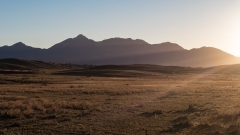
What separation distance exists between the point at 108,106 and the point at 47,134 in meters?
9.56

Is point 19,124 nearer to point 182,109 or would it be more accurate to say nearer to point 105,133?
point 105,133

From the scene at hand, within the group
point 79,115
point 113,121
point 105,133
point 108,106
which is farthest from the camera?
point 108,106

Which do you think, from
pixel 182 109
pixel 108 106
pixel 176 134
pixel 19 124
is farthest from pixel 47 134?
pixel 182 109

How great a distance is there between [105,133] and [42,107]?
869 centimetres

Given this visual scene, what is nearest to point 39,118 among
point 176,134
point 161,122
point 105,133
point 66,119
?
point 66,119

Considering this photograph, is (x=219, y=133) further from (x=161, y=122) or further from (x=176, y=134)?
(x=161, y=122)

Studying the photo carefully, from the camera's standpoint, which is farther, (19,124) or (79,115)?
(79,115)

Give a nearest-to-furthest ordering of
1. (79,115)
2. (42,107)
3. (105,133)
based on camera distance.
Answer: (105,133) < (79,115) < (42,107)

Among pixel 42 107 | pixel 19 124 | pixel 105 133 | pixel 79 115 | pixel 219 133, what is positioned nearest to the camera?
pixel 219 133

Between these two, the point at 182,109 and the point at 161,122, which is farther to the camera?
the point at 182,109

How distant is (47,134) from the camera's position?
48.1 feet

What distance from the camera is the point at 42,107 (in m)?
22.1

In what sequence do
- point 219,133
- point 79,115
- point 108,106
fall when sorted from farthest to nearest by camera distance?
point 108,106
point 79,115
point 219,133

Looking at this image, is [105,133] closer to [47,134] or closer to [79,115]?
[47,134]
